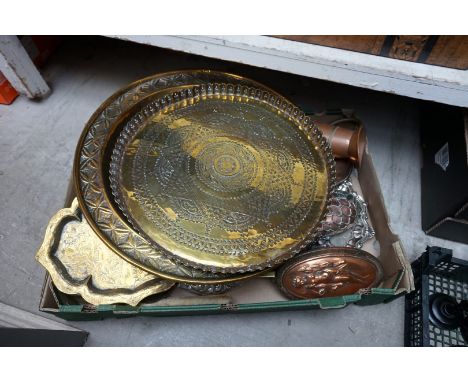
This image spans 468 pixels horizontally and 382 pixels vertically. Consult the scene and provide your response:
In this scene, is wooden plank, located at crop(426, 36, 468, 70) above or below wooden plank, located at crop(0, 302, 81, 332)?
above

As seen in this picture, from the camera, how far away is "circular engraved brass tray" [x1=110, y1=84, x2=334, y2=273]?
787 millimetres

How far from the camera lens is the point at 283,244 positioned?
0.80m

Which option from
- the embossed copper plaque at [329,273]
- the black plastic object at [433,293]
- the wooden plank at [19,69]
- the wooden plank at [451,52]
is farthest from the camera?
the wooden plank at [19,69]

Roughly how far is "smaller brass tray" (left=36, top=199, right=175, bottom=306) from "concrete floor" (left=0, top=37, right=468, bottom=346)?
21cm

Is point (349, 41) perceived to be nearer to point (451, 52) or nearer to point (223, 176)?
point (451, 52)

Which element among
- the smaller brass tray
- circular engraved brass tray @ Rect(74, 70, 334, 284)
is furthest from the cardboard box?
circular engraved brass tray @ Rect(74, 70, 334, 284)

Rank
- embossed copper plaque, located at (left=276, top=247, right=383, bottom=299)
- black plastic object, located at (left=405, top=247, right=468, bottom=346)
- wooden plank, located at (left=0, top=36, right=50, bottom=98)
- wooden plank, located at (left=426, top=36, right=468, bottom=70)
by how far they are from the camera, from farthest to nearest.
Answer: wooden plank, located at (left=0, top=36, right=50, bottom=98) → black plastic object, located at (left=405, top=247, right=468, bottom=346) → embossed copper plaque, located at (left=276, top=247, right=383, bottom=299) → wooden plank, located at (left=426, top=36, right=468, bottom=70)

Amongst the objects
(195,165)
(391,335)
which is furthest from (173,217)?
(391,335)

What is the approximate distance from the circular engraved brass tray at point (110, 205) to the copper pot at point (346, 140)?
452mm

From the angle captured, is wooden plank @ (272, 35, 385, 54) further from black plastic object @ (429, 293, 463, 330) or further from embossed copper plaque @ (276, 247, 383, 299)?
black plastic object @ (429, 293, 463, 330)

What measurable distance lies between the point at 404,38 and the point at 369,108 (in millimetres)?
620

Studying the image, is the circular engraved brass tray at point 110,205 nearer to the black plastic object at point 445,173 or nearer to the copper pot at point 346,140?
the copper pot at point 346,140

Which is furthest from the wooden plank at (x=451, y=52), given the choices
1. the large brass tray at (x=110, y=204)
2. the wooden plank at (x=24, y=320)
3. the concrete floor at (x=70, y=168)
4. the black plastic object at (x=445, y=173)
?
the wooden plank at (x=24, y=320)

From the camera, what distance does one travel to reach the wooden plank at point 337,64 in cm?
80
